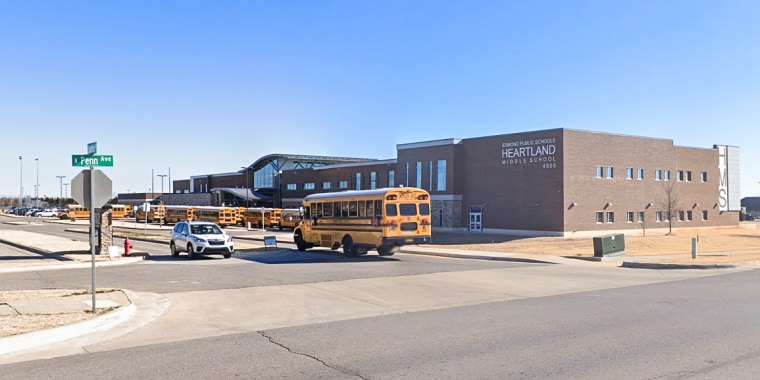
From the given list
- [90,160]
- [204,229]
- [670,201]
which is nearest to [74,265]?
[204,229]

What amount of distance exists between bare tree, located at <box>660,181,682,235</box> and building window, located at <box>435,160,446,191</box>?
21.6 m

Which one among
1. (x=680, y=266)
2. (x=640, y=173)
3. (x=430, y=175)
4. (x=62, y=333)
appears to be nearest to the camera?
(x=62, y=333)

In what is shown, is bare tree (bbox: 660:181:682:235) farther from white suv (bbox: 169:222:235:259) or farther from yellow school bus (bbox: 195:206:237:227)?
yellow school bus (bbox: 195:206:237:227)

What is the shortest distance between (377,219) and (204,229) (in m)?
7.80

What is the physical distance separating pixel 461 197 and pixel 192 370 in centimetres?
5270

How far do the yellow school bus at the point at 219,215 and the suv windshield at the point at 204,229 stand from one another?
43.4 metres

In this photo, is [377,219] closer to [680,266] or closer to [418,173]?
[680,266]

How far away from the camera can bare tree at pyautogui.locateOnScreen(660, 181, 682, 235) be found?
192ft

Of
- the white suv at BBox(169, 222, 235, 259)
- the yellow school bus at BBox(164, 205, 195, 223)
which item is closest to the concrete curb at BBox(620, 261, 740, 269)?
the white suv at BBox(169, 222, 235, 259)

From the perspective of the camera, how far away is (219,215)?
230ft

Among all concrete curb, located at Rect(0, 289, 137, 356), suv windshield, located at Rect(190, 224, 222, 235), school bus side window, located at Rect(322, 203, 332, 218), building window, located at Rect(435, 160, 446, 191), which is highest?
building window, located at Rect(435, 160, 446, 191)

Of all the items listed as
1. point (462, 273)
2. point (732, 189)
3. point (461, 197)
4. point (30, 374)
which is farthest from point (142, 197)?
point (30, 374)

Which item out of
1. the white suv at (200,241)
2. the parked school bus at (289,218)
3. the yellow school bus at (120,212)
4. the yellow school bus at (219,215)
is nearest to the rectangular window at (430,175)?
the parked school bus at (289,218)

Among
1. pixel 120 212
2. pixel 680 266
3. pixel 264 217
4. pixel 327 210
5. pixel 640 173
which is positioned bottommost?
pixel 680 266
